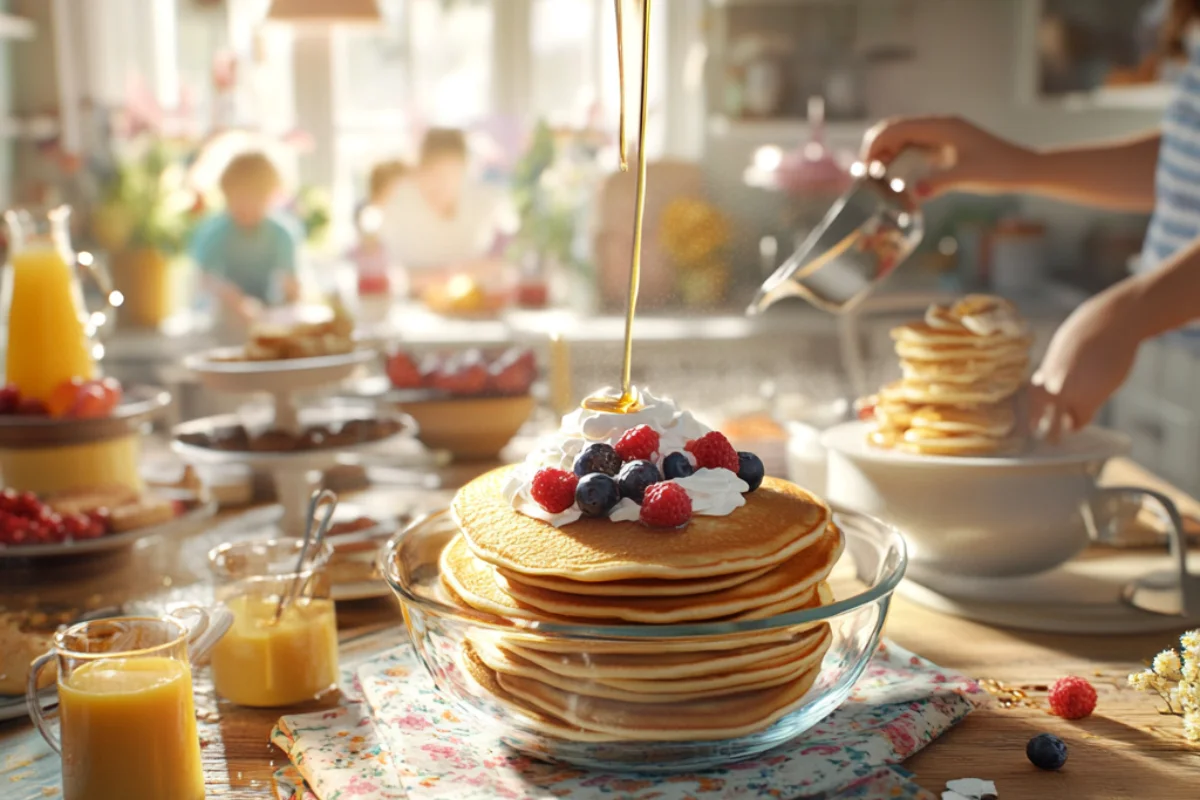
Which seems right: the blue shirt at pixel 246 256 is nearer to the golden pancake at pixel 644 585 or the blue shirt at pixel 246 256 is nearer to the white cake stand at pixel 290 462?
the white cake stand at pixel 290 462

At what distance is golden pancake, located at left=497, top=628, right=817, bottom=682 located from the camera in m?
0.81

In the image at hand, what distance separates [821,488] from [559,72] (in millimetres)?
3551

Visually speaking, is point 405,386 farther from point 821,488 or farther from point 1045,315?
point 1045,315

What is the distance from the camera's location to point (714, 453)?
948 millimetres

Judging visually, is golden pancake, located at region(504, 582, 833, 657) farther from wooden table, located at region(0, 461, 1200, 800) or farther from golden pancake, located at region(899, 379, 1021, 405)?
golden pancake, located at region(899, 379, 1021, 405)

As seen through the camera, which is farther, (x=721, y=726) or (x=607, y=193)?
(x=607, y=193)

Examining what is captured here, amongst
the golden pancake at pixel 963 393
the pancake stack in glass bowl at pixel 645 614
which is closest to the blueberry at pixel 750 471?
the pancake stack in glass bowl at pixel 645 614

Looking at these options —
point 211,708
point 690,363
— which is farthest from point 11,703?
→ point 690,363

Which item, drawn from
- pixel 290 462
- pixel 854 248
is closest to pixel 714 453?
pixel 854 248

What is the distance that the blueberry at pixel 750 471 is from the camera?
37.7 inches

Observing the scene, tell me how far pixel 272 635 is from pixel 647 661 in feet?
1.13

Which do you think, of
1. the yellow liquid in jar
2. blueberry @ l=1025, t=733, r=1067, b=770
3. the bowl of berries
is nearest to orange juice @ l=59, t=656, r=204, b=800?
the yellow liquid in jar

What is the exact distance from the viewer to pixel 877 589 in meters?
0.88

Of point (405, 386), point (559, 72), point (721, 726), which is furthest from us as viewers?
point (559, 72)
